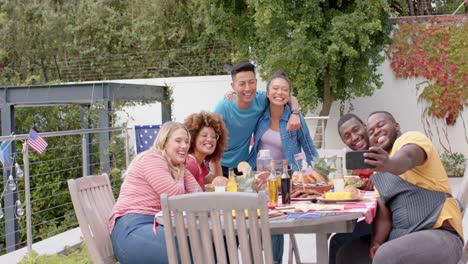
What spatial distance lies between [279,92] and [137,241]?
1.75 metres

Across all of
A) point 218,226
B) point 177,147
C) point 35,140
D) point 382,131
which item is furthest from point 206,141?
point 35,140

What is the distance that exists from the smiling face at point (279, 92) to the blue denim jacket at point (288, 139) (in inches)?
4.9

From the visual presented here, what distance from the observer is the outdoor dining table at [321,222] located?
3.13 meters

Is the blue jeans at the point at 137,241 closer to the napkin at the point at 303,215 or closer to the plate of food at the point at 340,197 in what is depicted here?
the napkin at the point at 303,215

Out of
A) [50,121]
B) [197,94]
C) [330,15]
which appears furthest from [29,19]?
[330,15]

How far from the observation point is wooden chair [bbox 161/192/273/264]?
279 centimetres

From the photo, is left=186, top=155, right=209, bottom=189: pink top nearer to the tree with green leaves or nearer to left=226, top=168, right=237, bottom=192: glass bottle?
left=226, top=168, right=237, bottom=192: glass bottle

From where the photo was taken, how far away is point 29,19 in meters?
26.3

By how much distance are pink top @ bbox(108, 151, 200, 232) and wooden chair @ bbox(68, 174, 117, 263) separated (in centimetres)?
8

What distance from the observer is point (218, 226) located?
283 centimetres

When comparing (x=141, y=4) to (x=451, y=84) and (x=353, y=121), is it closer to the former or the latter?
(x=451, y=84)

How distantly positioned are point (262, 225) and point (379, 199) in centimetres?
105

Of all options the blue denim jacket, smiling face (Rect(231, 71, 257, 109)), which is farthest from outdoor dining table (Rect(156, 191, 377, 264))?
smiling face (Rect(231, 71, 257, 109))

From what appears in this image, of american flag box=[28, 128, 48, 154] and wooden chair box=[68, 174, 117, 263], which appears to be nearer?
wooden chair box=[68, 174, 117, 263]
